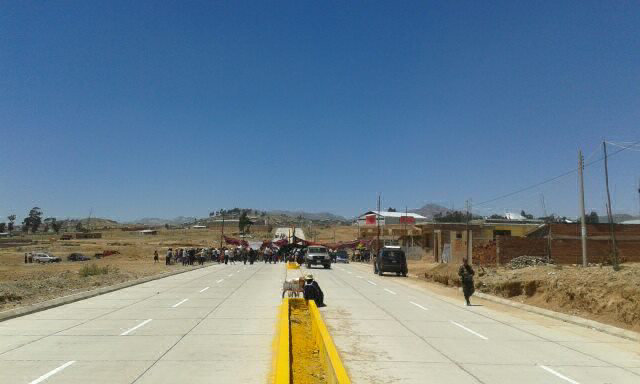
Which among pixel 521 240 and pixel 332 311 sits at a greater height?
pixel 521 240

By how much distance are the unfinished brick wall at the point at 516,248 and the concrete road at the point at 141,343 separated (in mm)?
23200

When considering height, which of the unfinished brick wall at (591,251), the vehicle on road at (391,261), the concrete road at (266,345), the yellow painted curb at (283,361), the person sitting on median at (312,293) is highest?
the unfinished brick wall at (591,251)

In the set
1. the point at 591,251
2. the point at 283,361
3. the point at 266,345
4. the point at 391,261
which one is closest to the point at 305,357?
the point at 266,345

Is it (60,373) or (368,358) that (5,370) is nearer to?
(60,373)

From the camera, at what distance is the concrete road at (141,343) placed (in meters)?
9.58

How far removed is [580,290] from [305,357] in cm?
1354

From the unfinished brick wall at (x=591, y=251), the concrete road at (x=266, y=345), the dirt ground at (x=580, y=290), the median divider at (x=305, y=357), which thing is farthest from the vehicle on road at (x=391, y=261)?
the median divider at (x=305, y=357)

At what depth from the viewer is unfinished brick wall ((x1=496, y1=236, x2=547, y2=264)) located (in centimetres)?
4081

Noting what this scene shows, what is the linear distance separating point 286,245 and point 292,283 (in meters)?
54.1

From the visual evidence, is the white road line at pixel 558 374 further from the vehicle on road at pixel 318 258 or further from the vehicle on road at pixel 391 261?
the vehicle on road at pixel 318 258

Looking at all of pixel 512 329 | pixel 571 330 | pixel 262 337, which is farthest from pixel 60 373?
pixel 571 330

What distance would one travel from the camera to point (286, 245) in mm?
76812

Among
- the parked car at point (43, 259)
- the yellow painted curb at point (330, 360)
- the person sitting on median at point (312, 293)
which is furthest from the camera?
the parked car at point (43, 259)

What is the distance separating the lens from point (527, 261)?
3888 cm
